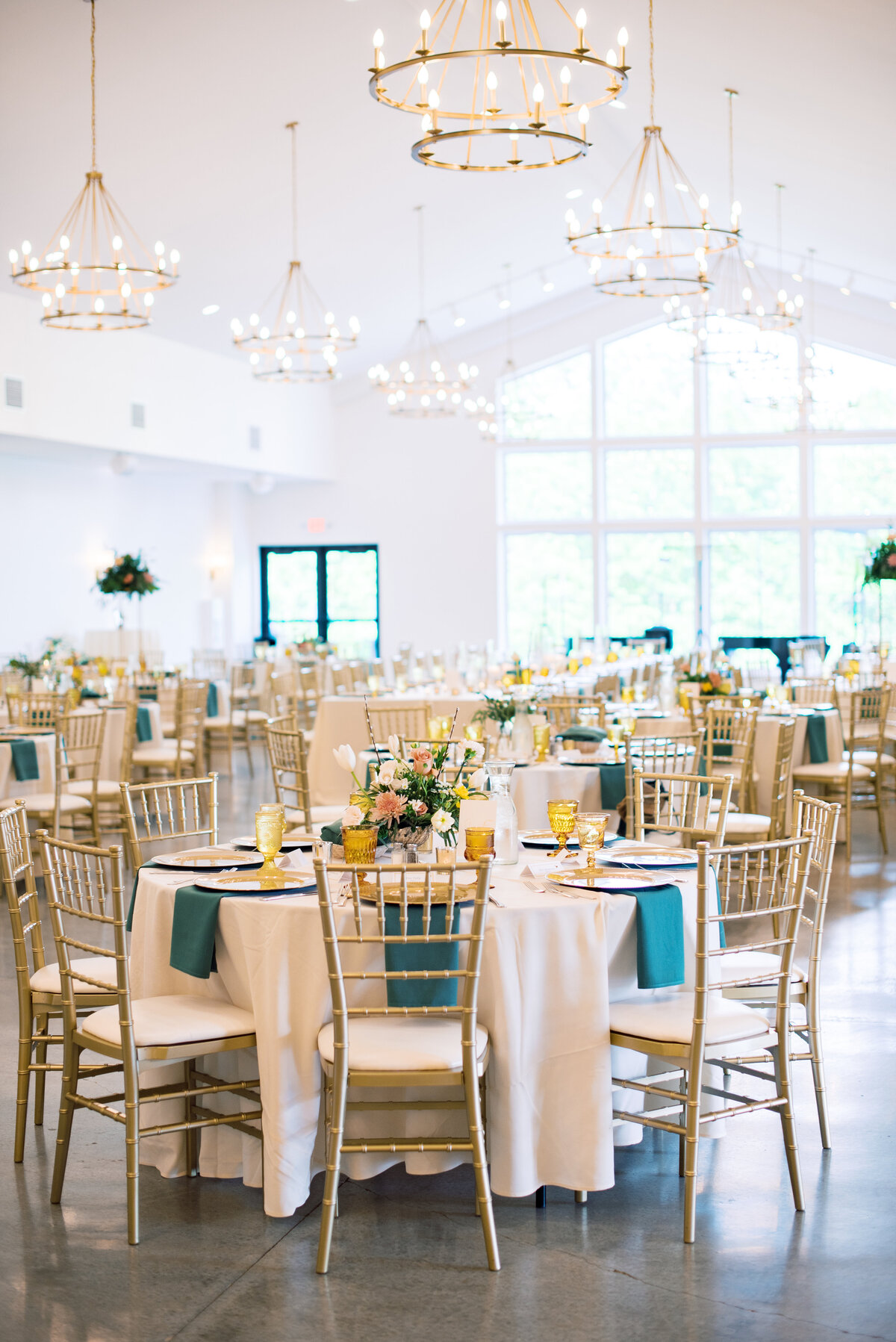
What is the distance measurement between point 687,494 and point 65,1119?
16.3m

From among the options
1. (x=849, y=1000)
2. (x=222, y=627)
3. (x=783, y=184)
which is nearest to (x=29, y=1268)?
(x=849, y=1000)

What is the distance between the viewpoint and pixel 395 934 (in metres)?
3.45

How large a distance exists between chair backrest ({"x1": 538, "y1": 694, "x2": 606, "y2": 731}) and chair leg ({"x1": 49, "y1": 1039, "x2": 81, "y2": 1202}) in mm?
4282

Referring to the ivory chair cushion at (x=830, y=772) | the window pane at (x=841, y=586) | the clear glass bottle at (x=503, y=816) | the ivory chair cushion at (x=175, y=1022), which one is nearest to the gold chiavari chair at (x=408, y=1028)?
the ivory chair cushion at (x=175, y=1022)

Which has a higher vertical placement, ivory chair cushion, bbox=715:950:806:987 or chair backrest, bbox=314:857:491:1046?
chair backrest, bbox=314:857:491:1046

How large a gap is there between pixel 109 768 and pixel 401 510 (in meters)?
10.6

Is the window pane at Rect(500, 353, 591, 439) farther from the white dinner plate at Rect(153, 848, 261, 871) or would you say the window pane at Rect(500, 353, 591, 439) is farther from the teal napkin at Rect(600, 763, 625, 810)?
the white dinner plate at Rect(153, 848, 261, 871)

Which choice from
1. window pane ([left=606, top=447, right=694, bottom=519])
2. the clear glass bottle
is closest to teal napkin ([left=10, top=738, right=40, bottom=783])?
the clear glass bottle

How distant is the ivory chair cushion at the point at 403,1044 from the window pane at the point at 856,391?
52.7 ft

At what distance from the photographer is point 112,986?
3.45m

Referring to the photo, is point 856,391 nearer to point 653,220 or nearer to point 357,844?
point 653,220

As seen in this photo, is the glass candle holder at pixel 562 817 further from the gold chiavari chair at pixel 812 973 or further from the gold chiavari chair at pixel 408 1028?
the gold chiavari chair at pixel 408 1028

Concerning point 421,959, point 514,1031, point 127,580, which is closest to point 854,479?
point 127,580

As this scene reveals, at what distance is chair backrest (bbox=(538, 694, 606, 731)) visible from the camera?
7698 mm
